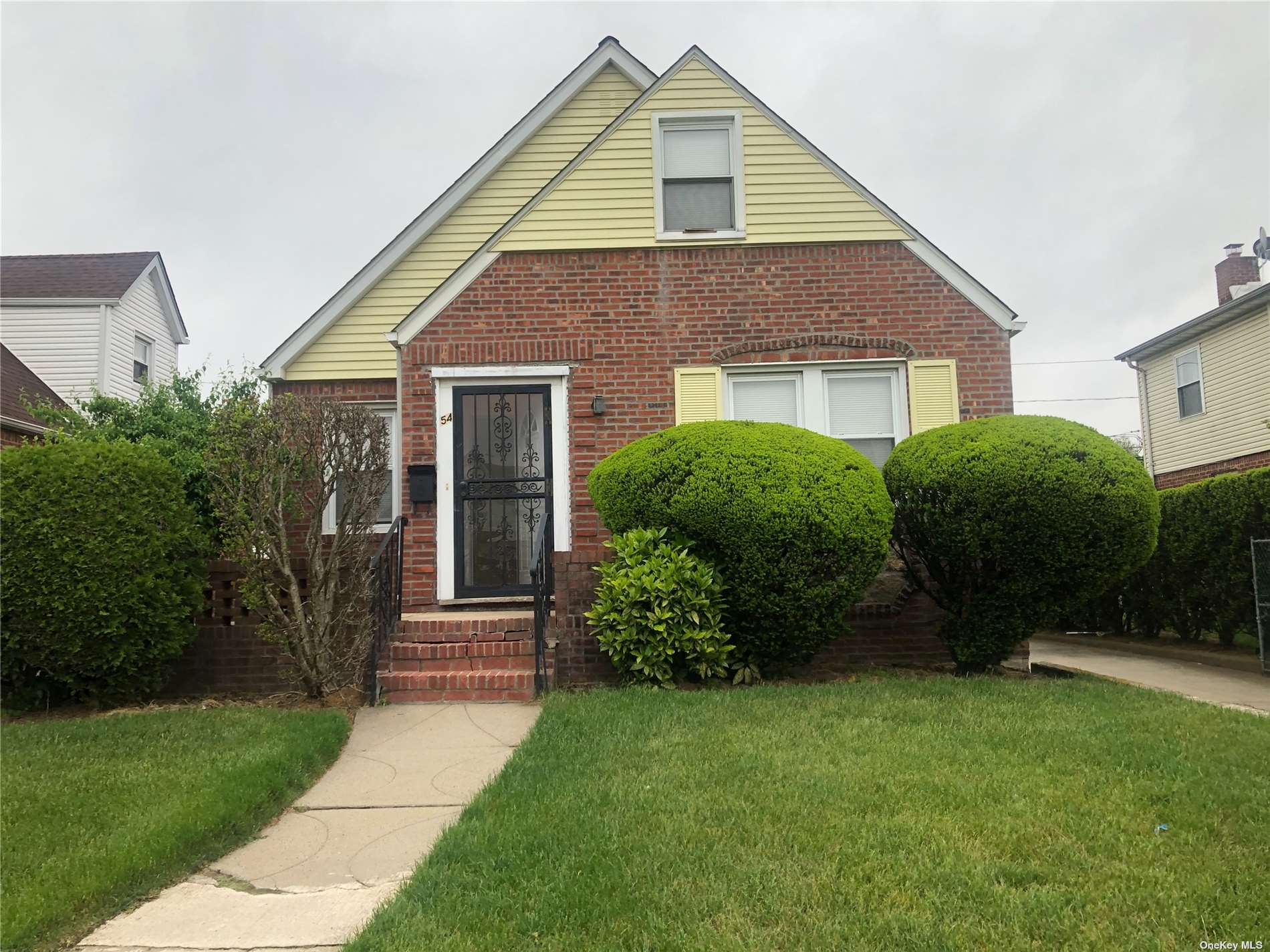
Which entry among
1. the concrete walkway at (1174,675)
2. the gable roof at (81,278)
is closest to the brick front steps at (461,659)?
the concrete walkway at (1174,675)

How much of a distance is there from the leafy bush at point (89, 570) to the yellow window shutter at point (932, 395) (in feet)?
22.3

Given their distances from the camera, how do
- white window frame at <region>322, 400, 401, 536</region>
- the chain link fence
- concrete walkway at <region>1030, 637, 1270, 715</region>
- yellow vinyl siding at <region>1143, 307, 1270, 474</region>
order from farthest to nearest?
yellow vinyl siding at <region>1143, 307, 1270, 474</region>
white window frame at <region>322, 400, 401, 536</region>
the chain link fence
concrete walkway at <region>1030, 637, 1270, 715</region>

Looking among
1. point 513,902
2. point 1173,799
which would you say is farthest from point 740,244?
point 513,902

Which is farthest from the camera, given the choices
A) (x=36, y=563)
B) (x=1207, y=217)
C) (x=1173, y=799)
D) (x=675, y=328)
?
(x=1207, y=217)

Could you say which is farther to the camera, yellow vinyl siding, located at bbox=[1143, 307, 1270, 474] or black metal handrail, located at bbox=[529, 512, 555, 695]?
yellow vinyl siding, located at bbox=[1143, 307, 1270, 474]

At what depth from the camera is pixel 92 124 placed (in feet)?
34.9

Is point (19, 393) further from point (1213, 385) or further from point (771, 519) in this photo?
point (1213, 385)

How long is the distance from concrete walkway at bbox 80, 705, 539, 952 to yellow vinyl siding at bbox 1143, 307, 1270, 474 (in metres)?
17.2

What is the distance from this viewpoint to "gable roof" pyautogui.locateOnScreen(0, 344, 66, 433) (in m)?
14.4

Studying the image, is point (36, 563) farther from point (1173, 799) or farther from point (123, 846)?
point (1173, 799)

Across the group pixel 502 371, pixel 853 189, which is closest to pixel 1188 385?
pixel 853 189

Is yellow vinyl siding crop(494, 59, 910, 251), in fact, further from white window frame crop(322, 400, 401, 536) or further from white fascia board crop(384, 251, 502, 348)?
white window frame crop(322, 400, 401, 536)

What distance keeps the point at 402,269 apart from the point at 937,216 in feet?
40.4

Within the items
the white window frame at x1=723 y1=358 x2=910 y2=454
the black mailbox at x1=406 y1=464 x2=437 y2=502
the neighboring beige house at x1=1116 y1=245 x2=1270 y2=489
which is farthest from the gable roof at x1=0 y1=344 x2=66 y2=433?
the neighboring beige house at x1=1116 y1=245 x2=1270 y2=489
